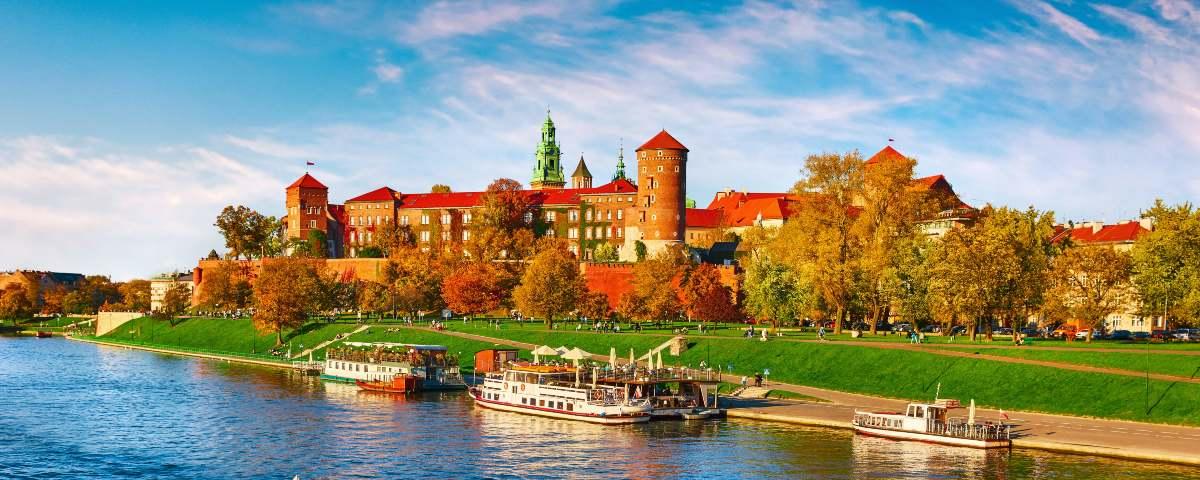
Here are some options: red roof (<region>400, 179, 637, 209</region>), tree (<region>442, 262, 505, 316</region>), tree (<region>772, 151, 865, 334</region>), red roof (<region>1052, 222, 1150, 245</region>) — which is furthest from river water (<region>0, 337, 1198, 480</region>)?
red roof (<region>400, 179, 637, 209</region>)

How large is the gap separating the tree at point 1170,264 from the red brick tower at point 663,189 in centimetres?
7733

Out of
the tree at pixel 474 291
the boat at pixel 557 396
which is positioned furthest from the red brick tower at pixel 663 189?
the boat at pixel 557 396

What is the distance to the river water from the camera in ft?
179

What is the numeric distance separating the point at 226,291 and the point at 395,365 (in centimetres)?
7941

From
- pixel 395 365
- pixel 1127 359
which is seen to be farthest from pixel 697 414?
pixel 395 365

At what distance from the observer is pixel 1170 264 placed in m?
88.1

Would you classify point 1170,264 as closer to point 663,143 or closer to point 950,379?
point 950,379

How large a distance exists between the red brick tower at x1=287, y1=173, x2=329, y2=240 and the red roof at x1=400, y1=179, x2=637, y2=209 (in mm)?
13785

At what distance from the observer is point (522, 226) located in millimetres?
178000

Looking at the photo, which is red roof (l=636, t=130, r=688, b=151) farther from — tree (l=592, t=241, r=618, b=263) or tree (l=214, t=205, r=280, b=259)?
tree (l=214, t=205, r=280, b=259)

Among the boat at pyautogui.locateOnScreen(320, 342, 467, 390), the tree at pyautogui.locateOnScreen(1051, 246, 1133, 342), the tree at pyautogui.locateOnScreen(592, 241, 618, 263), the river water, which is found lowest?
the river water

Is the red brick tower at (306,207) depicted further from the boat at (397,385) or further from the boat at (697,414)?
the boat at (697,414)

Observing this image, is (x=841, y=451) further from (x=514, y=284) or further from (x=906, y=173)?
(x=514, y=284)

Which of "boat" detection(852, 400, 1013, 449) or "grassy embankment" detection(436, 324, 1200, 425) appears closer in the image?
"boat" detection(852, 400, 1013, 449)
